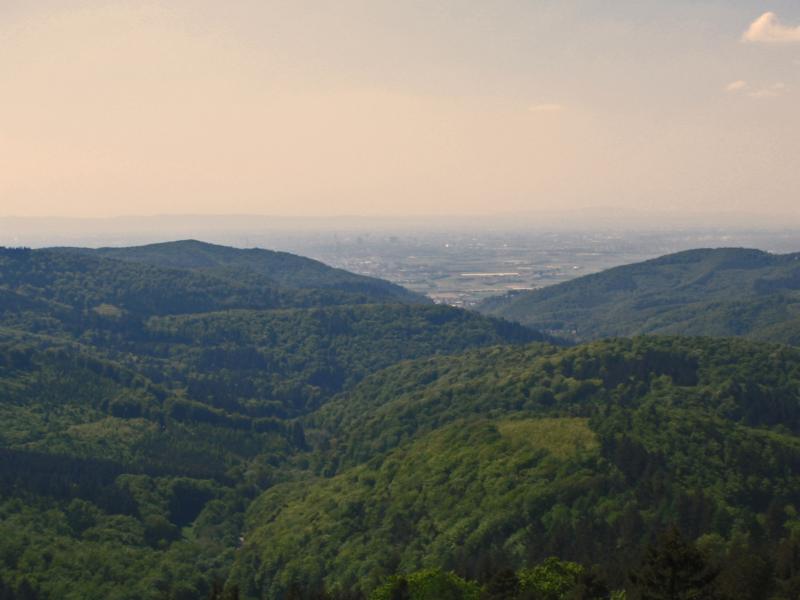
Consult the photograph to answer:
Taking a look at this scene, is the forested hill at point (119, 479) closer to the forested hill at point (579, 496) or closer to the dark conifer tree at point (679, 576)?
the forested hill at point (579, 496)

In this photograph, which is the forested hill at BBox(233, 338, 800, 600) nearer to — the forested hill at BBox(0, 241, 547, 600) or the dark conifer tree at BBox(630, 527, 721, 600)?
the dark conifer tree at BBox(630, 527, 721, 600)

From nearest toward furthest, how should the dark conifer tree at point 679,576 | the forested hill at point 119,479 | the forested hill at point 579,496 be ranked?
the dark conifer tree at point 679,576 → the forested hill at point 579,496 → the forested hill at point 119,479

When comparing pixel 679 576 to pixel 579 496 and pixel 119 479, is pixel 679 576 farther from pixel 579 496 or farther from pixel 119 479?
pixel 119 479

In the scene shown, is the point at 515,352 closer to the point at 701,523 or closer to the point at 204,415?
the point at 204,415

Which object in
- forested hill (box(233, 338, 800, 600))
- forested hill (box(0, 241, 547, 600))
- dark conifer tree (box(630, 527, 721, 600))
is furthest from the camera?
forested hill (box(0, 241, 547, 600))

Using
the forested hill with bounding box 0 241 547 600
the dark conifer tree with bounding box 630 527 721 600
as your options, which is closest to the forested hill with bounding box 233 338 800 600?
the dark conifer tree with bounding box 630 527 721 600

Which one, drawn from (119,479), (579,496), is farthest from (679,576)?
(119,479)

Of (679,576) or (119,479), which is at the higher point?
(679,576)

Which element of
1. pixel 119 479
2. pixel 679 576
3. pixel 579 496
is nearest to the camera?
pixel 679 576

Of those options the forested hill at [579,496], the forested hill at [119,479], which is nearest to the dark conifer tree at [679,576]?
the forested hill at [579,496]
